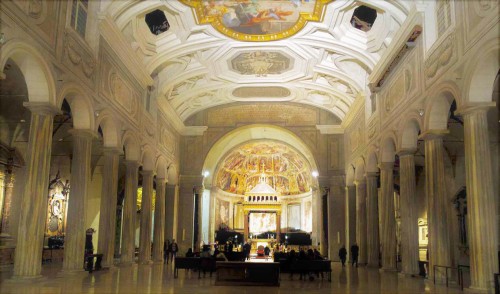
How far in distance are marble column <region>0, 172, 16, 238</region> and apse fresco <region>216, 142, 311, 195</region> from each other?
19.7m

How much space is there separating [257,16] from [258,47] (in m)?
3.06

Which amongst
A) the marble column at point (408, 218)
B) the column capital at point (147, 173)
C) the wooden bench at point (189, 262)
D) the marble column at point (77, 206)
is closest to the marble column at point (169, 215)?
the column capital at point (147, 173)

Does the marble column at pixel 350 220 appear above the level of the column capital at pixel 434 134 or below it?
below

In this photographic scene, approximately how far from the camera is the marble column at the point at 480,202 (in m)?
10.6

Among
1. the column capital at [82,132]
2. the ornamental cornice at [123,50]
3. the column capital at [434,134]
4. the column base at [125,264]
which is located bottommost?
the column base at [125,264]

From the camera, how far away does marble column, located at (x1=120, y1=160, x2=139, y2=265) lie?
1967 centimetres

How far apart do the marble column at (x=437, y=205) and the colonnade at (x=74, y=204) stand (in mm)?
10215

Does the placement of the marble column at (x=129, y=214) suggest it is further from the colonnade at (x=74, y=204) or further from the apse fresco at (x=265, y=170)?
the apse fresco at (x=265, y=170)

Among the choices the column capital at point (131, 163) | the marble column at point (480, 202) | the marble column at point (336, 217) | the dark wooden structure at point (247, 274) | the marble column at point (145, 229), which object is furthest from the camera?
the marble column at point (336, 217)

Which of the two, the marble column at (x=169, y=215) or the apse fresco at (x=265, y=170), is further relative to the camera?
the apse fresco at (x=265, y=170)

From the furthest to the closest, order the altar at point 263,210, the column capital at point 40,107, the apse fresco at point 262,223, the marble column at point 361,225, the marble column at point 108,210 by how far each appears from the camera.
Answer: the apse fresco at point 262,223, the altar at point 263,210, the marble column at point 361,225, the marble column at point 108,210, the column capital at point 40,107

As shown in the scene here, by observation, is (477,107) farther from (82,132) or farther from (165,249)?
(165,249)

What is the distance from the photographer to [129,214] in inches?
777

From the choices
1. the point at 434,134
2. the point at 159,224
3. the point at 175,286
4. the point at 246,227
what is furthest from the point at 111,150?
the point at 246,227
